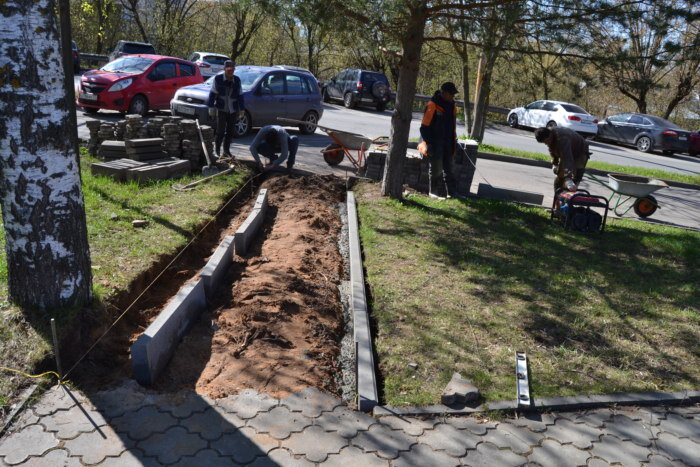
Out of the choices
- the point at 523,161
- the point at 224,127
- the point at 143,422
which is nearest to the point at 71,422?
the point at 143,422

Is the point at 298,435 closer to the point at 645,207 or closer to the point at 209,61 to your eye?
the point at 645,207

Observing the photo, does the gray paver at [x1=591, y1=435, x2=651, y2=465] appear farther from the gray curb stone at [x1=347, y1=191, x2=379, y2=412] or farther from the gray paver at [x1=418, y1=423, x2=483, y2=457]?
the gray curb stone at [x1=347, y1=191, x2=379, y2=412]

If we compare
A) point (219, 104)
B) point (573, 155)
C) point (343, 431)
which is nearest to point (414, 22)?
point (573, 155)

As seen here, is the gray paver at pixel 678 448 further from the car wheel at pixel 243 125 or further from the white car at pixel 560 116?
the white car at pixel 560 116

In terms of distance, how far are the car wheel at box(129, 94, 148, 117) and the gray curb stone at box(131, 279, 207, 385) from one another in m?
11.6

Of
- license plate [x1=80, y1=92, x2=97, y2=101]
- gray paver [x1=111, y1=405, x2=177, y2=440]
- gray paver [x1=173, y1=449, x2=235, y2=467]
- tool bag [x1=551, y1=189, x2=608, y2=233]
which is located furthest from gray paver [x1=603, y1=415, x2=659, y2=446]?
license plate [x1=80, y1=92, x2=97, y2=101]

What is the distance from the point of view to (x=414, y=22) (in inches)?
332

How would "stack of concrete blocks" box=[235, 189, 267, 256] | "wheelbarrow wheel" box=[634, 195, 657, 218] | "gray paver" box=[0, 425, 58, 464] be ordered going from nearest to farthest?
"gray paver" box=[0, 425, 58, 464] → "stack of concrete blocks" box=[235, 189, 267, 256] → "wheelbarrow wheel" box=[634, 195, 657, 218]

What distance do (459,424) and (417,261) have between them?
315cm

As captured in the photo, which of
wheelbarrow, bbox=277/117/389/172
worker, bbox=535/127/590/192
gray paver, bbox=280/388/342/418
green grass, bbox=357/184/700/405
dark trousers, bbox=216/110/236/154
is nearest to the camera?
gray paver, bbox=280/388/342/418

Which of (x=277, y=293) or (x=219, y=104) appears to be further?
(x=219, y=104)

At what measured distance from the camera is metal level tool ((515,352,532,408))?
13.7 feet

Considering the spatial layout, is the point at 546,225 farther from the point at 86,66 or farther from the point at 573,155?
the point at 86,66

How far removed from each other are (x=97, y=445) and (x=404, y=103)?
7116mm
